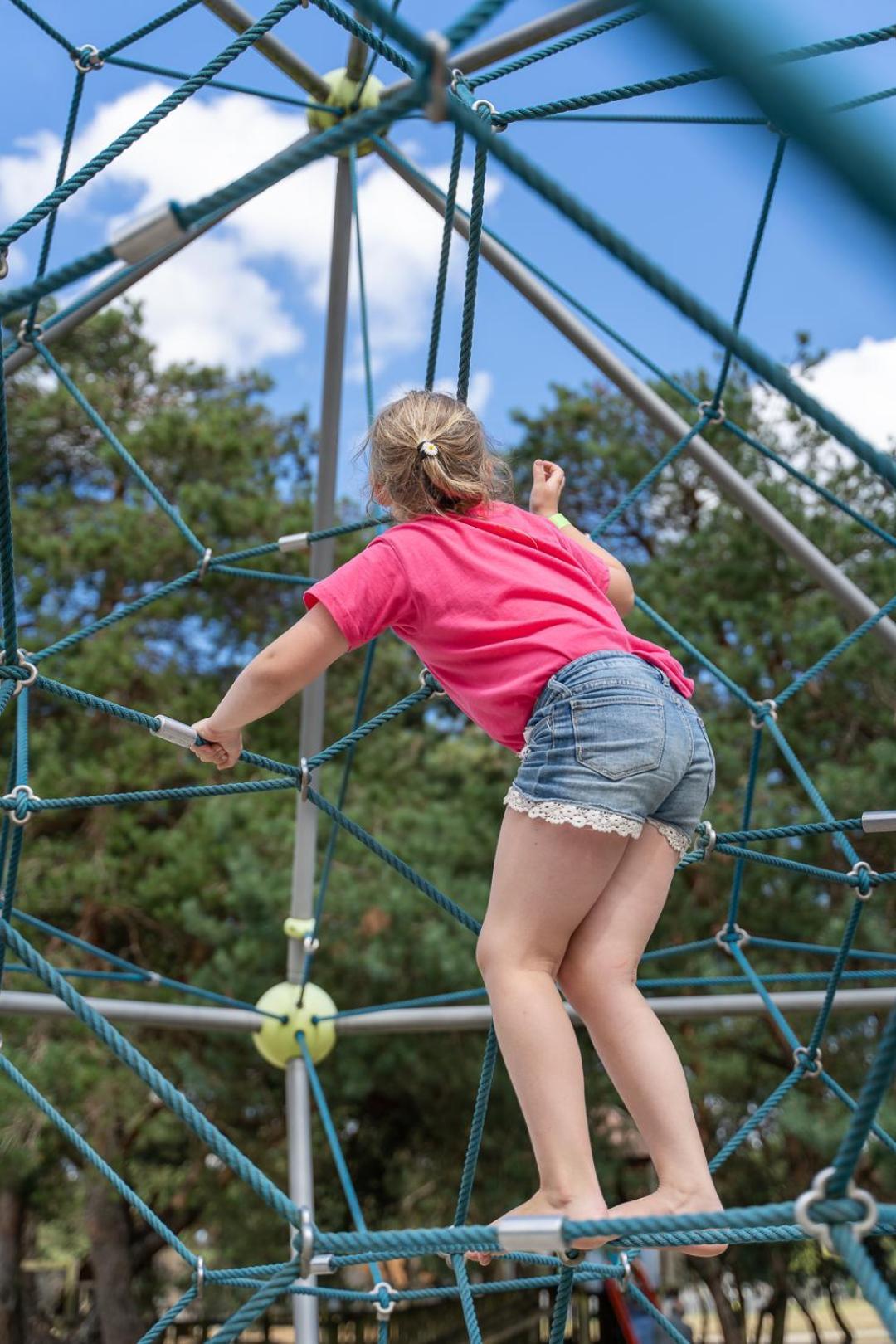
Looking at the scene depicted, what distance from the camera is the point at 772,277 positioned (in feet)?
8.30

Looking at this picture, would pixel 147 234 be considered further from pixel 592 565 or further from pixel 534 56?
pixel 534 56

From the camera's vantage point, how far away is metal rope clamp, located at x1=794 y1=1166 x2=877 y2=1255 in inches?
30.0

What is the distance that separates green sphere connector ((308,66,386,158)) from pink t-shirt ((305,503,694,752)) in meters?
1.37

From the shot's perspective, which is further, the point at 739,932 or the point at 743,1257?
the point at 743,1257

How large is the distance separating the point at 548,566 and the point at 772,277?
4.86ft

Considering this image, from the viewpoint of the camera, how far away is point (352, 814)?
5195 millimetres

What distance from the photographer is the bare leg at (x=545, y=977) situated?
1.05 meters

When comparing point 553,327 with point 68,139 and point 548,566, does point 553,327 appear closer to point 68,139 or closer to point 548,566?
point 68,139

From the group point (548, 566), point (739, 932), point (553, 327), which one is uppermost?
point (553, 327)

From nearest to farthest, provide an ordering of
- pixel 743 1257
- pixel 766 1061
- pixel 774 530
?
pixel 774 530 → pixel 766 1061 → pixel 743 1257

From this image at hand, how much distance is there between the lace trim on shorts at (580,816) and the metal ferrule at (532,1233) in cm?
31

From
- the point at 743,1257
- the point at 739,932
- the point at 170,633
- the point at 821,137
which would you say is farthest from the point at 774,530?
the point at 743,1257

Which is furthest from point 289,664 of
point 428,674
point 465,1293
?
point 465,1293

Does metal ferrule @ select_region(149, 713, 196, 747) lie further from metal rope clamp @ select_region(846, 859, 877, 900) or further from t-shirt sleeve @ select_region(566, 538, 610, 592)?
metal rope clamp @ select_region(846, 859, 877, 900)
